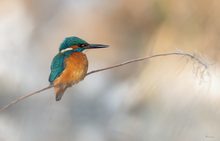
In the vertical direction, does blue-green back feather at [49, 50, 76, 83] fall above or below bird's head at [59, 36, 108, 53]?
below

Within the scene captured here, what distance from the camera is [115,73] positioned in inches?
57.4

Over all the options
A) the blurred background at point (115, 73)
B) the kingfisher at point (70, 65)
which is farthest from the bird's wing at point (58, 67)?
the blurred background at point (115, 73)

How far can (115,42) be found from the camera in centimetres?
148

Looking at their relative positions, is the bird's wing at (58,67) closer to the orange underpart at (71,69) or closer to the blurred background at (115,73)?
the orange underpart at (71,69)

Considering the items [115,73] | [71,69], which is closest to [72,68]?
[71,69]

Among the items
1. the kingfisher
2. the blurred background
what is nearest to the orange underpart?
Result: the kingfisher

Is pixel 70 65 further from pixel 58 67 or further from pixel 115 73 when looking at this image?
pixel 115 73

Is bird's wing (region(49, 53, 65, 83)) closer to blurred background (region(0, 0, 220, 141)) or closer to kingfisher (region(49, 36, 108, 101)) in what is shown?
kingfisher (region(49, 36, 108, 101))

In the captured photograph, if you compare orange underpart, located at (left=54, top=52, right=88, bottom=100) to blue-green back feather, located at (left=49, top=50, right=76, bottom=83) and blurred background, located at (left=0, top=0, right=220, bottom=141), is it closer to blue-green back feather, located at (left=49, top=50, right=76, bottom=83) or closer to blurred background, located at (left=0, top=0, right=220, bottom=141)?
blue-green back feather, located at (left=49, top=50, right=76, bottom=83)

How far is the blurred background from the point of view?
1.38 metres

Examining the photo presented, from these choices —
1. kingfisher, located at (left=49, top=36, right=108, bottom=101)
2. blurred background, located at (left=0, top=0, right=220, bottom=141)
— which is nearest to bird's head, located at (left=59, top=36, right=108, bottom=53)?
kingfisher, located at (left=49, top=36, right=108, bottom=101)

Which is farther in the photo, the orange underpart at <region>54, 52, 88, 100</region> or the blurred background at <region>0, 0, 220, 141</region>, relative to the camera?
the blurred background at <region>0, 0, 220, 141</region>

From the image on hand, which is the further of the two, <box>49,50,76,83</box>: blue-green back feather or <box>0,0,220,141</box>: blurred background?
<box>0,0,220,141</box>: blurred background

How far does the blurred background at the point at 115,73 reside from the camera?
138cm
